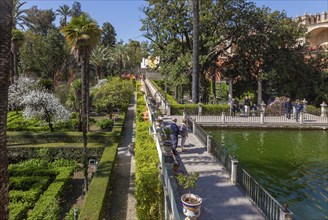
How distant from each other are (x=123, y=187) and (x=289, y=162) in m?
8.81

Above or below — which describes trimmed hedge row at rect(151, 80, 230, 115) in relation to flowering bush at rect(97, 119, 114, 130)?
above

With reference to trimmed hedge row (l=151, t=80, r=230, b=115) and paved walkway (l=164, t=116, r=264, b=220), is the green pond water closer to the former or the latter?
paved walkway (l=164, t=116, r=264, b=220)

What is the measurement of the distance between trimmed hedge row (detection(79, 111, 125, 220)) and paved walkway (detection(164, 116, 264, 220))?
3.33 m

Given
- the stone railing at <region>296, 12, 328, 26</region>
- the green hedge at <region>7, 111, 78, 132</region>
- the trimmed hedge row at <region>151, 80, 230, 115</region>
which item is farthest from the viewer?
the stone railing at <region>296, 12, 328, 26</region>

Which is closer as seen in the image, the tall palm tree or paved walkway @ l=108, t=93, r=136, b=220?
the tall palm tree

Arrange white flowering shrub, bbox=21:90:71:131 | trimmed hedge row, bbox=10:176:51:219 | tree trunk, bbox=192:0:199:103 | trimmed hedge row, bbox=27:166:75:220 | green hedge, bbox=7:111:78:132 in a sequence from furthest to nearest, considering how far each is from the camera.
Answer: tree trunk, bbox=192:0:199:103 < green hedge, bbox=7:111:78:132 < white flowering shrub, bbox=21:90:71:131 < trimmed hedge row, bbox=10:176:51:219 < trimmed hedge row, bbox=27:166:75:220

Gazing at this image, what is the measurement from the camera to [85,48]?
16734 millimetres

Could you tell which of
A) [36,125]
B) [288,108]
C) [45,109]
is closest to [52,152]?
[45,109]

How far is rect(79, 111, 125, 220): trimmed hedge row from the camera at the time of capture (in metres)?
10.3

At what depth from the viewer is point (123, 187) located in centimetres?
1458

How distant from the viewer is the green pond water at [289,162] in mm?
11516

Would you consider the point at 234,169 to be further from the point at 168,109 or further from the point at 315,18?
the point at 315,18

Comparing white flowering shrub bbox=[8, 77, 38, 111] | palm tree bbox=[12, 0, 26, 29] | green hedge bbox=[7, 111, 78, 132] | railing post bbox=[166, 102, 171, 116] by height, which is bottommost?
green hedge bbox=[7, 111, 78, 132]

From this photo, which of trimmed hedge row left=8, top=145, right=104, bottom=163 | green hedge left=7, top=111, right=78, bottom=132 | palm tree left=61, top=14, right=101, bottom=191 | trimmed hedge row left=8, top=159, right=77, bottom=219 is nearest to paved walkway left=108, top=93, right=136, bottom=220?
trimmed hedge row left=8, top=145, right=104, bottom=163
